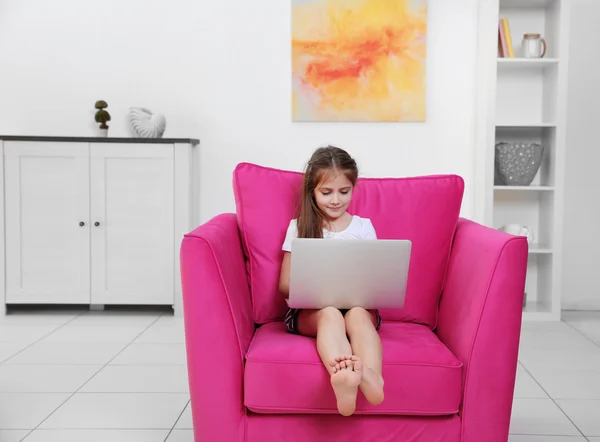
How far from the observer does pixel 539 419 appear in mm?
2434

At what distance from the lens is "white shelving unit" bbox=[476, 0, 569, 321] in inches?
159

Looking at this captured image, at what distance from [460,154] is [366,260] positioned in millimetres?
2612

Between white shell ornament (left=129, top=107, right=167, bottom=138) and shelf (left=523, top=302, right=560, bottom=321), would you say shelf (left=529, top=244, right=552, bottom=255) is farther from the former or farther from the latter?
white shell ornament (left=129, top=107, right=167, bottom=138)

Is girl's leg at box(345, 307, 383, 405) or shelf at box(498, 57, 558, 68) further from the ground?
shelf at box(498, 57, 558, 68)

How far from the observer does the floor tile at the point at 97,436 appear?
2.23 metres

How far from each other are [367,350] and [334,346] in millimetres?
87

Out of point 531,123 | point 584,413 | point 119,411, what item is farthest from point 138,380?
point 531,123

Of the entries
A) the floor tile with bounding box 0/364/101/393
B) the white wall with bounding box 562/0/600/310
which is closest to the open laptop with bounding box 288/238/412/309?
the floor tile with bounding box 0/364/101/393

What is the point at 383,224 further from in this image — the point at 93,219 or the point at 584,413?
the point at 93,219

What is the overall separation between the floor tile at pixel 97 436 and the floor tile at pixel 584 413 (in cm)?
135

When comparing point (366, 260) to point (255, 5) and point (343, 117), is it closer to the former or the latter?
point (343, 117)

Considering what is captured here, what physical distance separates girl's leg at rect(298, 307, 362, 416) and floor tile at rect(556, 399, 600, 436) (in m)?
0.95

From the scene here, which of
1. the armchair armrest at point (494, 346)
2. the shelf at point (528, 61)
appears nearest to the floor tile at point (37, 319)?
the armchair armrest at point (494, 346)

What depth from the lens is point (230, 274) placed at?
2.00m
